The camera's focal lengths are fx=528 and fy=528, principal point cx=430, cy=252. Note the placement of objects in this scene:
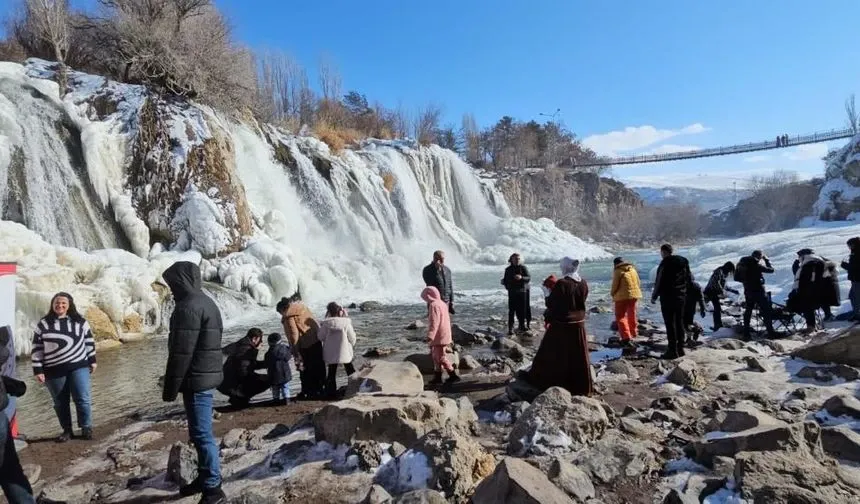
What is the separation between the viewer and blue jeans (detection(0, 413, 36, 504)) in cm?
303

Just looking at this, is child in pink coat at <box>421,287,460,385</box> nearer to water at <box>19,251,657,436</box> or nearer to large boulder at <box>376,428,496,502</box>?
water at <box>19,251,657,436</box>

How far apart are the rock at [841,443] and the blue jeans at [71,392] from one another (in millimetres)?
6144

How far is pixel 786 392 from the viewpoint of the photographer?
5277 mm

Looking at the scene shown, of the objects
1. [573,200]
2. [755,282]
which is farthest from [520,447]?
Result: [573,200]

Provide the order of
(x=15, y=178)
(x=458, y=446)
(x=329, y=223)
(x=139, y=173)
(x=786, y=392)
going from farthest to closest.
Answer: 1. (x=329, y=223)
2. (x=139, y=173)
3. (x=15, y=178)
4. (x=786, y=392)
5. (x=458, y=446)

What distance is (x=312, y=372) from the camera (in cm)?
631

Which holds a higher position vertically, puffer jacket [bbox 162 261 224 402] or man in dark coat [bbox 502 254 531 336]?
puffer jacket [bbox 162 261 224 402]

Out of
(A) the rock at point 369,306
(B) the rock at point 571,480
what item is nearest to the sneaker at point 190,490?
(B) the rock at point 571,480

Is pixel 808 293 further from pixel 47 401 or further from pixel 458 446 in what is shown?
pixel 47 401

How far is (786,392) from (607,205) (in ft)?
214

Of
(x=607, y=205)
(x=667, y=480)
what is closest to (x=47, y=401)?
(x=667, y=480)

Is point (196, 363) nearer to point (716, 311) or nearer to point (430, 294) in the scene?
point (430, 294)

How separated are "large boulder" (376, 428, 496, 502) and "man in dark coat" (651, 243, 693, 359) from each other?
435cm

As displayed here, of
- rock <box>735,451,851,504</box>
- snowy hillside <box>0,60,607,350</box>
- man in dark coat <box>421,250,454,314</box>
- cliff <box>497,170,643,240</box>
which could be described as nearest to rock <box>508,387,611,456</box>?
rock <box>735,451,851,504</box>
